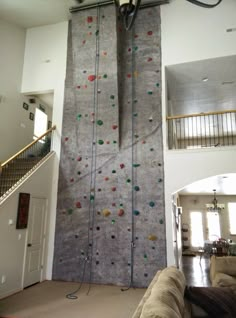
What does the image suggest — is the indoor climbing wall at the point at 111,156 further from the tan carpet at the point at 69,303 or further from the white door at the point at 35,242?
the tan carpet at the point at 69,303

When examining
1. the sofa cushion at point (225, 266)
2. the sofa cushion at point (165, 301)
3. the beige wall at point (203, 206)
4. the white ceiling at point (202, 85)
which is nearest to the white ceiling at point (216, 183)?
the sofa cushion at point (225, 266)

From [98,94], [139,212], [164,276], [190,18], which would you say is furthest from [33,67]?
[164,276]

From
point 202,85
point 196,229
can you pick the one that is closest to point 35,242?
point 202,85

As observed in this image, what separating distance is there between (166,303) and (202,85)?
757cm

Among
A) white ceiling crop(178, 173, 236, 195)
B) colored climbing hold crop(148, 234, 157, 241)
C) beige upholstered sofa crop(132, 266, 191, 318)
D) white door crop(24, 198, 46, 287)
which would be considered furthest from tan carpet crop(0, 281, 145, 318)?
white ceiling crop(178, 173, 236, 195)

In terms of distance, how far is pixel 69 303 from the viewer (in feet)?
15.9

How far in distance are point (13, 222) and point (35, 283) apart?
1786mm

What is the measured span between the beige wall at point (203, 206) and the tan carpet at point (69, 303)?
8345 millimetres

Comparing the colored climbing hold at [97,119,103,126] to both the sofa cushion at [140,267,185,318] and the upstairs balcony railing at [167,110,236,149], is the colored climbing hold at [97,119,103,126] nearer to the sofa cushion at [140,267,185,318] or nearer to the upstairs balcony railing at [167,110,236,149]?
the upstairs balcony railing at [167,110,236,149]

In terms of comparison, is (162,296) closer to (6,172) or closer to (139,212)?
(139,212)

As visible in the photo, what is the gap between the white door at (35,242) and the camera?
5.96 metres

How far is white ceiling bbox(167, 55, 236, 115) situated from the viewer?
275 inches

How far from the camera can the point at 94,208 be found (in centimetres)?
667

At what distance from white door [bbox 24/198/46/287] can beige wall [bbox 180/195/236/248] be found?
349 inches
